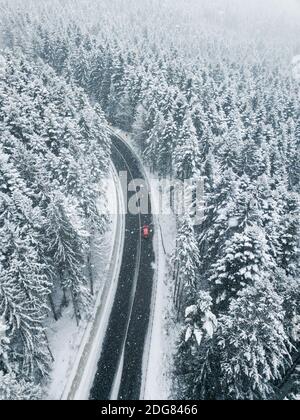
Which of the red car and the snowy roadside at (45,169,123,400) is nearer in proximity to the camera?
the snowy roadside at (45,169,123,400)

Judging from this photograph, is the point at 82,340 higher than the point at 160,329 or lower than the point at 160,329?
higher

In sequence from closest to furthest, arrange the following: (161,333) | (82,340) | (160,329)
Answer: (82,340), (161,333), (160,329)

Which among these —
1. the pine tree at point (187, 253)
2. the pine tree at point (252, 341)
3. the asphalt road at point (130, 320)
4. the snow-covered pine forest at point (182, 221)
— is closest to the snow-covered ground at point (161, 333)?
the asphalt road at point (130, 320)

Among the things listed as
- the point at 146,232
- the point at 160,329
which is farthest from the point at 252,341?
the point at 146,232

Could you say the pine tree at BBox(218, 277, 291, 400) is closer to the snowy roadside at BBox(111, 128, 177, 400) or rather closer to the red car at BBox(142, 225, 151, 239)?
the snowy roadside at BBox(111, 128, 177, 400)

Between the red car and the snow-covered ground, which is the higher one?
the red car

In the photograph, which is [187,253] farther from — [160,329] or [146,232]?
[146,232]

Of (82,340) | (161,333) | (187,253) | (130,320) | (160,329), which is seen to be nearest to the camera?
(187,253)

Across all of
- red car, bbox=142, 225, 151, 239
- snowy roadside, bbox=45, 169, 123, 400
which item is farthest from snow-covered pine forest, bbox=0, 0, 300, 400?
red car, bbox=142, 225, 151, 239
